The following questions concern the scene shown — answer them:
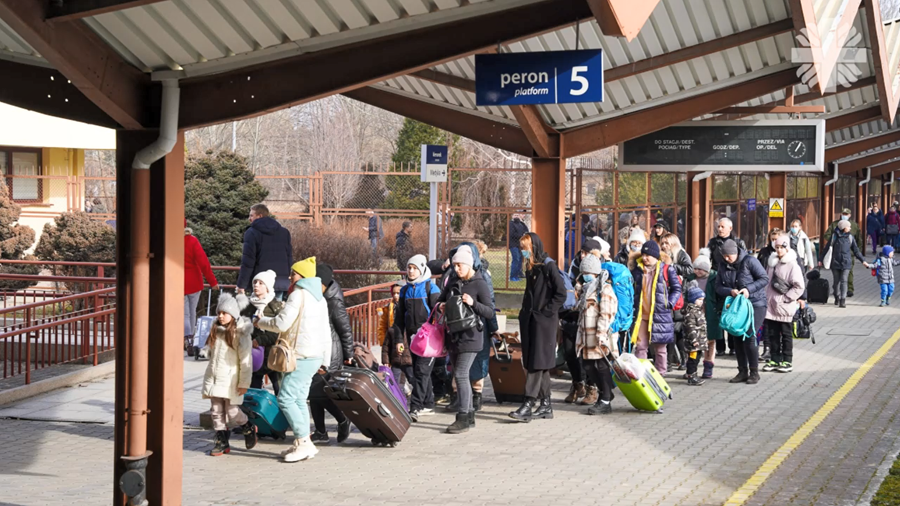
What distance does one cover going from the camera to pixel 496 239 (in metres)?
31.3

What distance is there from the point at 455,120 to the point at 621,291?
4150 millimetres

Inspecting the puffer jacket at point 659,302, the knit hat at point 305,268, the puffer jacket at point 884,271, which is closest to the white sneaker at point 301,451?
the knit hat at point 305,268

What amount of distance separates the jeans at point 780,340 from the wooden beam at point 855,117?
8.84 m

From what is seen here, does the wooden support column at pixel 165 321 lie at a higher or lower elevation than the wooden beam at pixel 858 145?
lower

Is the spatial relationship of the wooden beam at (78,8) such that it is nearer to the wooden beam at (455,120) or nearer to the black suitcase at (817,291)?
the wooden beam at (455,120)

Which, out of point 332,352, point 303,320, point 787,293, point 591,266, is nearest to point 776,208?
point 787,293

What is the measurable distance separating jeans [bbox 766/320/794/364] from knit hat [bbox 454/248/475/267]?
16.7ft

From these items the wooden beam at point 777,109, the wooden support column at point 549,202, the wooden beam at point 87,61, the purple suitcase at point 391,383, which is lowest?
the purple suitcase at point 391,383

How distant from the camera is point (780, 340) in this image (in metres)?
13.7

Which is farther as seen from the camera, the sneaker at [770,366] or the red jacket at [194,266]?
the red jacket at [194,266]

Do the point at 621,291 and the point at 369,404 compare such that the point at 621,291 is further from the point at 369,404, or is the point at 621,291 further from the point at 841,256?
the point at 841,256

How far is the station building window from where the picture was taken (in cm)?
3359

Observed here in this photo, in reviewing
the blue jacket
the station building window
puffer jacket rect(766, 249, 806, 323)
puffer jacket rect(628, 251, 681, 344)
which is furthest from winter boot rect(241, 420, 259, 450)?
the station building window

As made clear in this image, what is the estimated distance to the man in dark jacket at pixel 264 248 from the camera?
1262 cm
